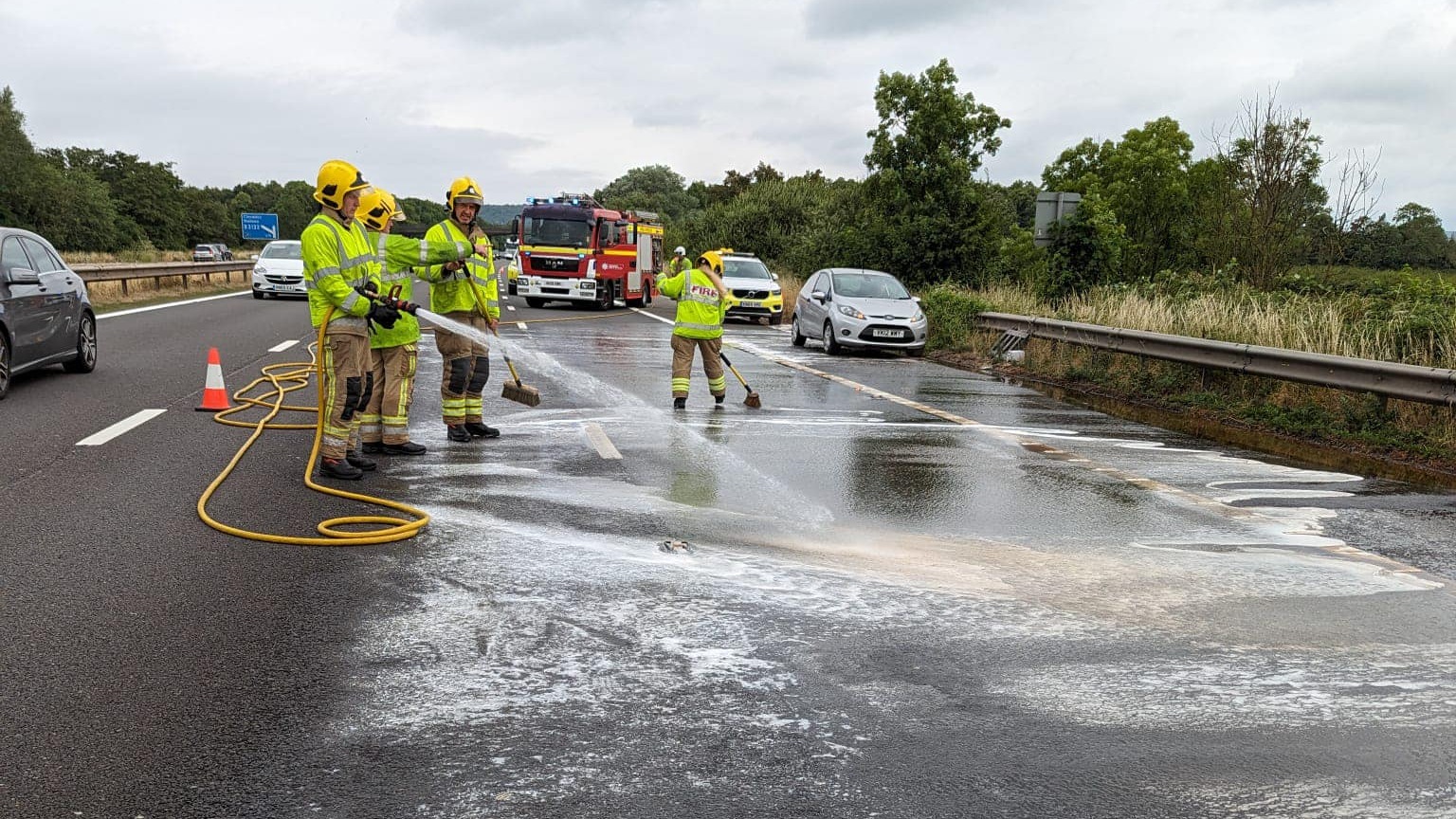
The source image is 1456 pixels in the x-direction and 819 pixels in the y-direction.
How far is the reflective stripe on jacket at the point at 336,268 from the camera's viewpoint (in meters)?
7.68

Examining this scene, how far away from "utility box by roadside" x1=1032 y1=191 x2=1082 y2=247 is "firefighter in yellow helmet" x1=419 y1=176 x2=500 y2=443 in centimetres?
1442

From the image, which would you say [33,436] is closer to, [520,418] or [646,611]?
[520,418]

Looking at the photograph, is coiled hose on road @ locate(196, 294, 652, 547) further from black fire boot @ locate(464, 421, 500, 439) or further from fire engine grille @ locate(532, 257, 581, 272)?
fire engine grille @ locate(532, 257, 581, 272)

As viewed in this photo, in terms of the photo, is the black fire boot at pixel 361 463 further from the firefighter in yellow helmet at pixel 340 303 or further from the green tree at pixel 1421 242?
the green tree at pixel 1421 242

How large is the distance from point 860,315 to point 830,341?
2.57ft

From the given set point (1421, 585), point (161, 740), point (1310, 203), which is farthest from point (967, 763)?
point (1310, 203)

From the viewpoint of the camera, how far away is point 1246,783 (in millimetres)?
3502

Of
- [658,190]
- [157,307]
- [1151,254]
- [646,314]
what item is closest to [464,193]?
[157,307]

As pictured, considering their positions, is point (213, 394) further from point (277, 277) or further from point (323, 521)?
point (277, 277)

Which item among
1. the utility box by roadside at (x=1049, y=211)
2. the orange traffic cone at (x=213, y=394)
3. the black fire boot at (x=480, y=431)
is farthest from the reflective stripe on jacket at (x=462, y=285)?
the utility box by roadside at (x=1049, y=211)

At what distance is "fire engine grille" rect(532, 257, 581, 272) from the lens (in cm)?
3328

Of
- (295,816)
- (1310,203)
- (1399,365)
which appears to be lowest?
(295,816)

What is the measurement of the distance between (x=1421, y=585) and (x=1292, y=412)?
6540 millimetres

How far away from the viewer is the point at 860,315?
20.6 meters
